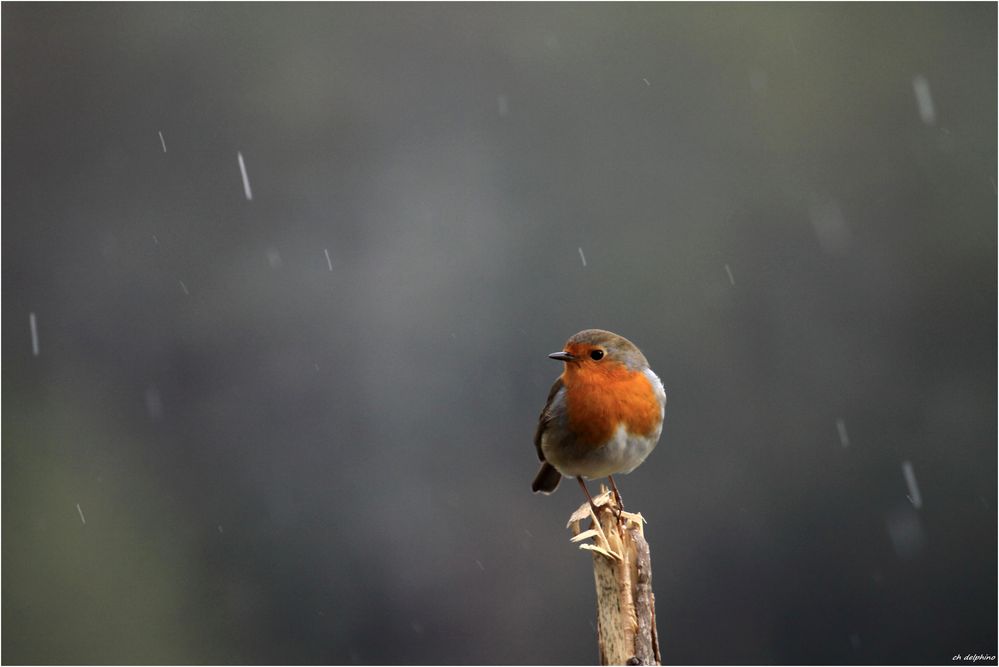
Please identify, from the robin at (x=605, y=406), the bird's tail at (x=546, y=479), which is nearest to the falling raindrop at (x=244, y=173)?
the bird's tail at (x=546, y=479)

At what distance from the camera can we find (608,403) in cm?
354

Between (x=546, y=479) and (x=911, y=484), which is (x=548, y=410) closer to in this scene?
(x=546, y=479)

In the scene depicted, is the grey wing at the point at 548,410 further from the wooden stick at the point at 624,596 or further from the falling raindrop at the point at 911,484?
the falling raindrop at the point at 911,484

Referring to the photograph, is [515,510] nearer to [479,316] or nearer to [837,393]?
[479,316]

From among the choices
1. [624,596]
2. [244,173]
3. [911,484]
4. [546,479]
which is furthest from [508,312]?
[624,596]

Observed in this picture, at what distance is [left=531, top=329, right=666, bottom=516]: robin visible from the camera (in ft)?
11.6

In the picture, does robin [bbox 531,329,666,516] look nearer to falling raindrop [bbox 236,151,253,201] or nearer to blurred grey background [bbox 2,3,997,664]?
blurred grey background [bbox 2,3,997,664]

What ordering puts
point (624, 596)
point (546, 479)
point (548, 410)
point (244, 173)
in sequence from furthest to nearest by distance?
point (244, 173)
point (546, 479)
point (548, 410)
point (624, 596)

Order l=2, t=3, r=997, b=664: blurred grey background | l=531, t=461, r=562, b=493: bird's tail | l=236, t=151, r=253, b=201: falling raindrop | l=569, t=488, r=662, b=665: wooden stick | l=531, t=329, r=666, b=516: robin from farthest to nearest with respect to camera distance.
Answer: l=236, t=151, r=253, b=201: falling raindrop → l=2, t=3, r=997, b=664: blurred grey background → l=531, t=461, r=562, b=493: bird's tail → l=531, t=329, r=666, b=516: robin → l=569, t=488, r=662, b=665: wooden stick

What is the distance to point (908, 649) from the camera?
48.6ft

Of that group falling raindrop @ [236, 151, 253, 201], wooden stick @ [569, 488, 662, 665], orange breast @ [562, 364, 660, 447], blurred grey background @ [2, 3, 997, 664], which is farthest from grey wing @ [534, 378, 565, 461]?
falling raindrop @ [236, 151, 253, 201]

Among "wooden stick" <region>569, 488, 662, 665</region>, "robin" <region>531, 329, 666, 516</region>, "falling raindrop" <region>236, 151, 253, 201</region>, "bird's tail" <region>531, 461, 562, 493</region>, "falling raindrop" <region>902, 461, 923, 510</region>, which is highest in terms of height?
"falling raindrop" <region>236, 151, 253, 201</region>

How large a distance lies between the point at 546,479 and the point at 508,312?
9.96m

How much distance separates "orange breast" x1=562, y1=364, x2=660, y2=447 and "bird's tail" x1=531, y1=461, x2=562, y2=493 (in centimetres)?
53
